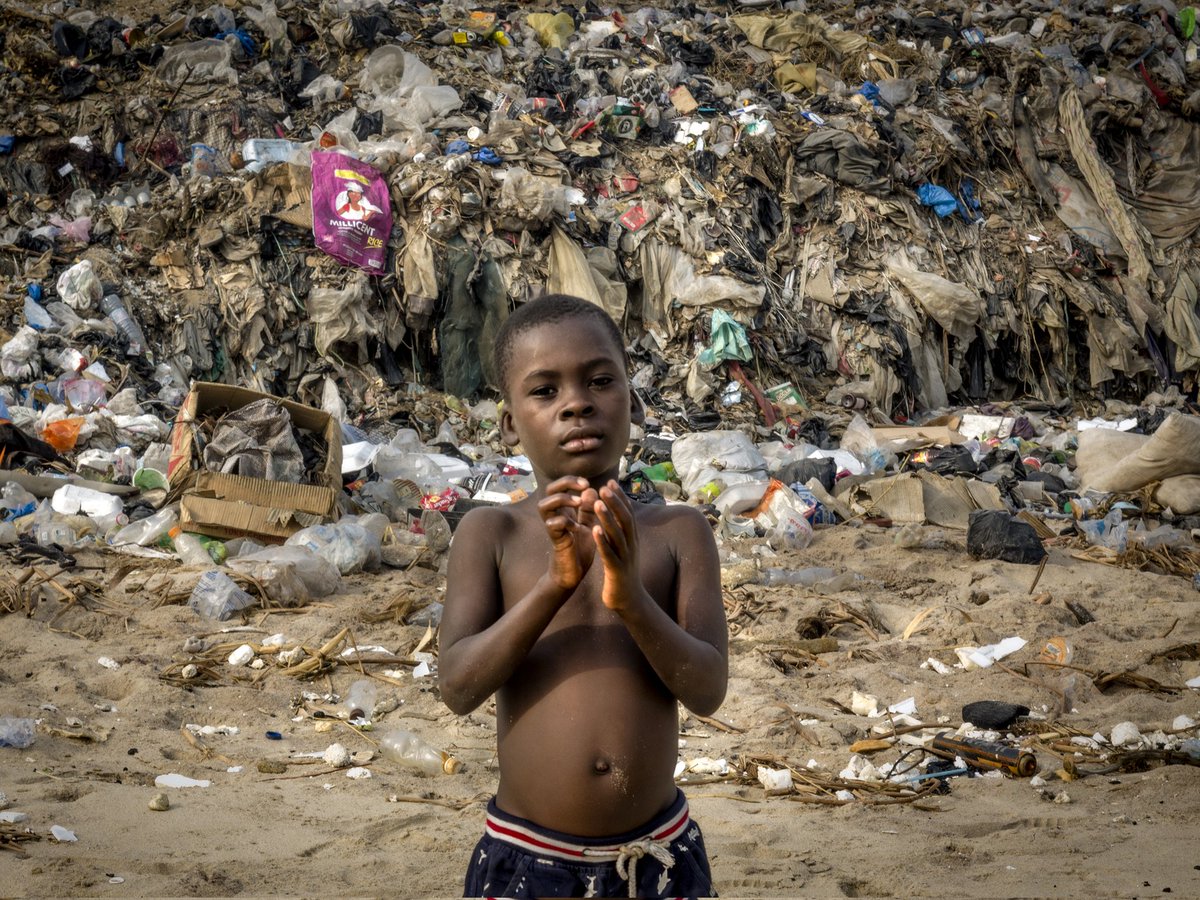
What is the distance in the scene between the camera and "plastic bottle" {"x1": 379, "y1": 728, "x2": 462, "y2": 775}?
3412 mm

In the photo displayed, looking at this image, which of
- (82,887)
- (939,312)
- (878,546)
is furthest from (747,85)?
(82,887)

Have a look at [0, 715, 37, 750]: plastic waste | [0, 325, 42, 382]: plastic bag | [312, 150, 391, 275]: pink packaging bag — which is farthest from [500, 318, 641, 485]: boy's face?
[312, 150, 391, 275]: pink packaging bag

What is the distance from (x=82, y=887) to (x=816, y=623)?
120 inches

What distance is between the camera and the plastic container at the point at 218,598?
4.64 metres

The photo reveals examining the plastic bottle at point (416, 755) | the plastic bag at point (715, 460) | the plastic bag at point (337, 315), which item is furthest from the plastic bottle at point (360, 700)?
the plastic bag at point (337, 315)

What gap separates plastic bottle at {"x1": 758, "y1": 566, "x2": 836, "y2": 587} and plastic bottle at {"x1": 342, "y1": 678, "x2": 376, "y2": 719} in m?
2.12

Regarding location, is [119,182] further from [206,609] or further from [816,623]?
[816,623]

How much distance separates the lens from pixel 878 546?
6.05 meters

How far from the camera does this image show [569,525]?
150 centimetres

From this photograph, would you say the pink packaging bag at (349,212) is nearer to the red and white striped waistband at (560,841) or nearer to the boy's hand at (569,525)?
the red and white striped waistband at (560,841)

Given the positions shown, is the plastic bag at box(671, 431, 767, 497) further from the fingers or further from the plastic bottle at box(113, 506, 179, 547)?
the fingers

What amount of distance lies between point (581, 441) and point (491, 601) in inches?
11.3

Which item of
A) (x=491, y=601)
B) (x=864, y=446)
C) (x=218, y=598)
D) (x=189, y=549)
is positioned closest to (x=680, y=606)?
(x=491, y=601)

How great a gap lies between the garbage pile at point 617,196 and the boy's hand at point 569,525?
23.0 feet
